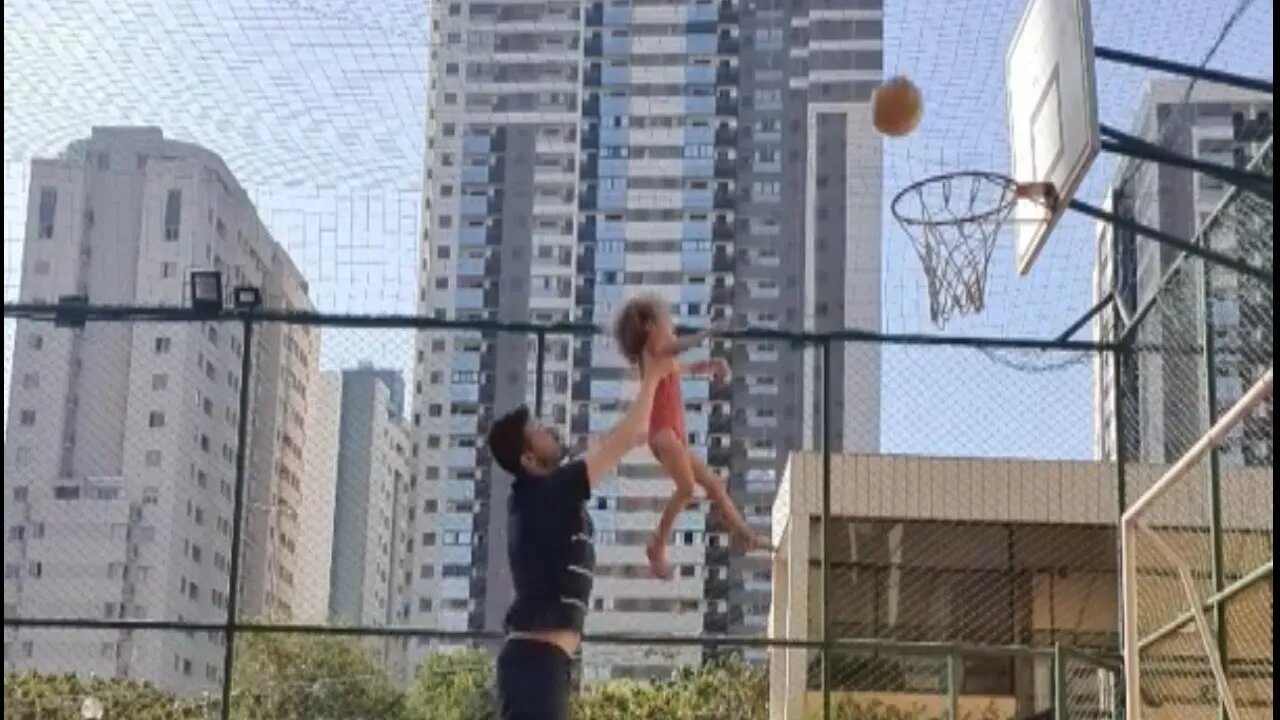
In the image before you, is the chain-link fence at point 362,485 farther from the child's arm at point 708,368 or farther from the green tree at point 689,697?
the child's arm at point 708,368

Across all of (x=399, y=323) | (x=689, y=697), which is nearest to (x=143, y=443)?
(x=399, y=323)

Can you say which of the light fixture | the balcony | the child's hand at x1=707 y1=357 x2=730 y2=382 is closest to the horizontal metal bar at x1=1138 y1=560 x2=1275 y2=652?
the child's hand at x1=707 y1=357 x2=730 y2=382

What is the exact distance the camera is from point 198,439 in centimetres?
1060

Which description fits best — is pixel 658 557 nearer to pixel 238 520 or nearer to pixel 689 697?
pixel 238 520

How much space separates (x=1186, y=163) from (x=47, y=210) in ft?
22.8

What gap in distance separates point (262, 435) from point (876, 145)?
18.4ft

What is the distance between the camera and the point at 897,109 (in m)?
7.72

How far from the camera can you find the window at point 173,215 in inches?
469

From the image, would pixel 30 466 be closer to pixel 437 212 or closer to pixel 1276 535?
pixel 437 212

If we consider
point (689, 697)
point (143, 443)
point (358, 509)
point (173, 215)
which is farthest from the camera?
point (173, 215)

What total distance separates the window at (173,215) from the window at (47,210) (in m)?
0.69

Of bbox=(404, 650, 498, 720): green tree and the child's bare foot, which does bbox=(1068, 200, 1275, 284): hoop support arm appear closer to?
the child's bare foot

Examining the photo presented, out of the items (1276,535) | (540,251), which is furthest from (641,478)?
(1276,535)

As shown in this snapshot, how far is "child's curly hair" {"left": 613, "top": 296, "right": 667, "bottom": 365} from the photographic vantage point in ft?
15.1
